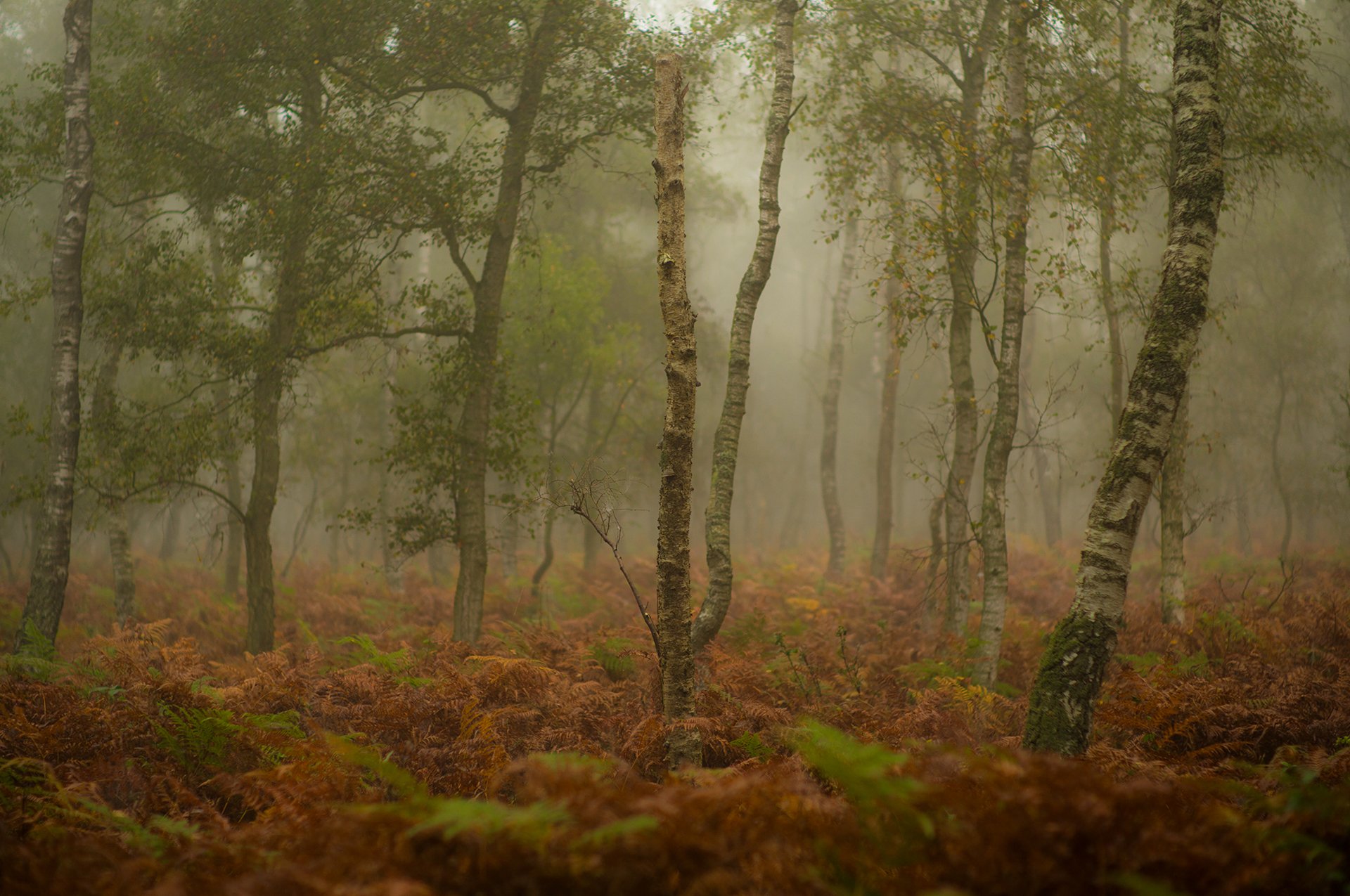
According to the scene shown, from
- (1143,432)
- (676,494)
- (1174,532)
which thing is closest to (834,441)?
(1174,532)

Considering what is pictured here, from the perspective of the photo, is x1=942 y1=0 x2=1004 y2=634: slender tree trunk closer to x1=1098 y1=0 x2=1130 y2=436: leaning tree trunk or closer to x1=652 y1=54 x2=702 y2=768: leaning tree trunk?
x1=1098 y1=0 x2=1130 y2=436: leaning tree trunk

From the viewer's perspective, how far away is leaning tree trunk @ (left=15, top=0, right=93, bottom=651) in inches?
432

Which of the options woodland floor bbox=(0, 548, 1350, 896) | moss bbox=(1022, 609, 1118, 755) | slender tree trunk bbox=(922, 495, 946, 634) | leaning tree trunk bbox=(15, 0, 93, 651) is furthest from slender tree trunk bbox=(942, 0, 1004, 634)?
leaning tree trunk bbox=(15, 0, 93, 651)

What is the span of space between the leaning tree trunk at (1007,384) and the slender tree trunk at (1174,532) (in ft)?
12.6

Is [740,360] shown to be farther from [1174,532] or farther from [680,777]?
[1174,532]

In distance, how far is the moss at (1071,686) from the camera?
17.9ft

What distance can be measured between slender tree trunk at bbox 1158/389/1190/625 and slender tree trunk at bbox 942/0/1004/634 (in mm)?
2927

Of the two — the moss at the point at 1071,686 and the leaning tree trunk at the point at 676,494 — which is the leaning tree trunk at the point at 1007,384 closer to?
the moss at the point at 1071,686

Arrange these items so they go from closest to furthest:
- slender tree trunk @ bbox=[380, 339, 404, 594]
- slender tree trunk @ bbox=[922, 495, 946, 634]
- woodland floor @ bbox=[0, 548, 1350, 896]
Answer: woodland floor @ bbox=[0, 548, 1350, 896]
slender tree trunk @ bbox=[922, 495, 946, 634]
slender tree trunk @ bbox=[380, 339, 404, 594]

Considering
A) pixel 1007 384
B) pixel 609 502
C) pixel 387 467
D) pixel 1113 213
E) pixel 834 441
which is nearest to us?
pixel 609 502

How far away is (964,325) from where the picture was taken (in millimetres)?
12125

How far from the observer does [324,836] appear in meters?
3.38

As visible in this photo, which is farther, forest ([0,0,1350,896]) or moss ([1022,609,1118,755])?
moss ([1022,609,1118,755])

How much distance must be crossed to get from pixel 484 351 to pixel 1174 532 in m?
11.0
